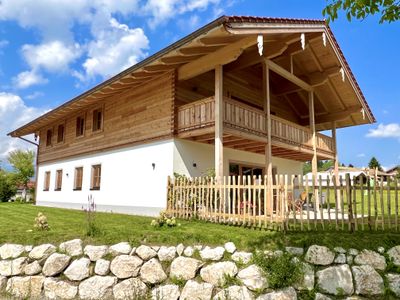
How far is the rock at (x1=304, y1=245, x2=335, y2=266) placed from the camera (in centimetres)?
602

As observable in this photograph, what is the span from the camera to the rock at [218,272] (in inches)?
237

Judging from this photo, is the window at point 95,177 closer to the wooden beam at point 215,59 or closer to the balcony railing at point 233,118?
the balcony railing at point 233,118

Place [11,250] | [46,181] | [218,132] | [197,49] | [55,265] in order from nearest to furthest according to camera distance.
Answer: [55,265] → [11,250] → [218,132] → [197,49] → [46,181]

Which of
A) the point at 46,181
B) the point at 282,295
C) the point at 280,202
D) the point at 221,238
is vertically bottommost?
the point at 282,295

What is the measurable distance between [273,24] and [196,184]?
554 cm

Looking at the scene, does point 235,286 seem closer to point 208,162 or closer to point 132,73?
point 208,162

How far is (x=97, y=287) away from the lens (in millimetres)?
6270

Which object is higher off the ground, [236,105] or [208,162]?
[236,105]

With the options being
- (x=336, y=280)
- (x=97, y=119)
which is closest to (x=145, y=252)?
(x=336, y=280)

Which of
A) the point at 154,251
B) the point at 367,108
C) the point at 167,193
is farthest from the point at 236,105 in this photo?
the point at 367,108

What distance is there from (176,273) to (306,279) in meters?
2.48

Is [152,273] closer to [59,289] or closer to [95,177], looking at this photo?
[59,289]

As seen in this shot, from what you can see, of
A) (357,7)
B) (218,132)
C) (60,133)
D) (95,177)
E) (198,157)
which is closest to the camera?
(357,7)

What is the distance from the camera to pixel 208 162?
41.4ft
